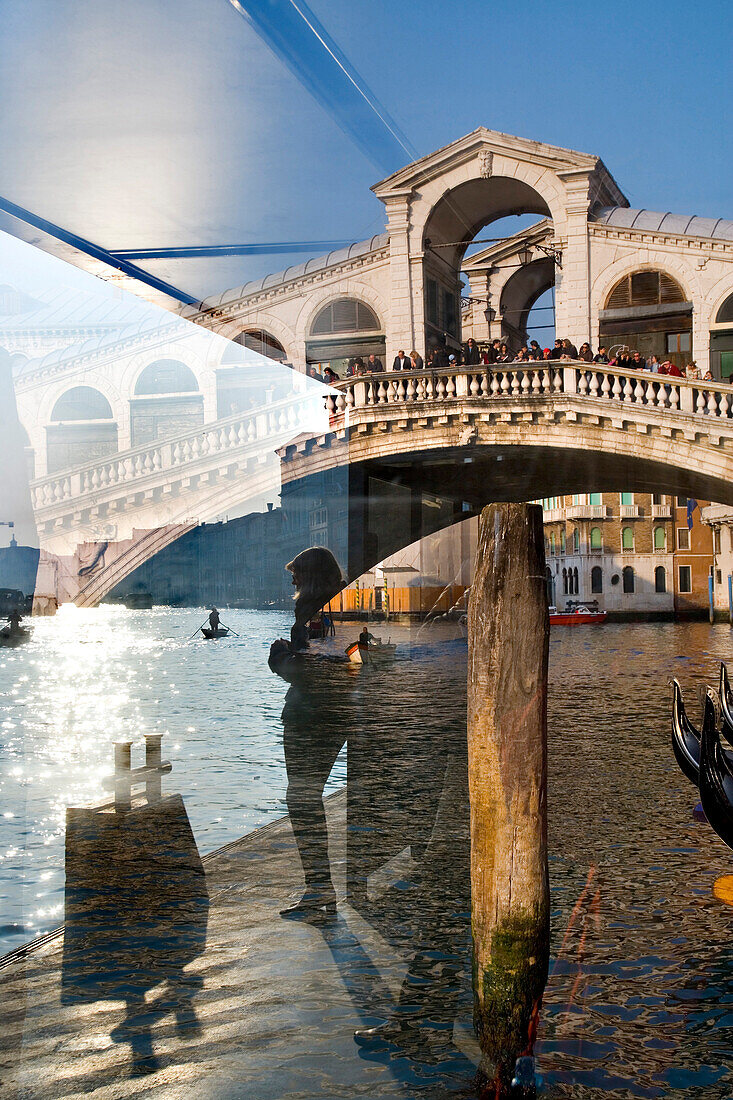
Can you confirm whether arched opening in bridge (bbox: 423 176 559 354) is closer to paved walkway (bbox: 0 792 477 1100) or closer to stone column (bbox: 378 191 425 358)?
stone column (bbox: 378 191 425 358)

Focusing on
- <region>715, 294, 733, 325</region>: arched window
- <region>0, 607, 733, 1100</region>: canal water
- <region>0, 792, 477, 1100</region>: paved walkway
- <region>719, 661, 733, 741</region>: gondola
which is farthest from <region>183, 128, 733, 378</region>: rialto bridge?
<region>0, 792, 477, 1100</region>: paved walkway

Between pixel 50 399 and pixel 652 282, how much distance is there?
6956 millimetres

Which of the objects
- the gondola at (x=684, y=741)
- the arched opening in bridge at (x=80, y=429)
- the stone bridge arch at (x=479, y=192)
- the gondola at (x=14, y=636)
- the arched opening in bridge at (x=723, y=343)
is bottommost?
the gondola at (x=684, y=741)

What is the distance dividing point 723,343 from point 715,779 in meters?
6.07

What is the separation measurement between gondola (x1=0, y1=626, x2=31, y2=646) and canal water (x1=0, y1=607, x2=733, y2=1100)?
76 mm

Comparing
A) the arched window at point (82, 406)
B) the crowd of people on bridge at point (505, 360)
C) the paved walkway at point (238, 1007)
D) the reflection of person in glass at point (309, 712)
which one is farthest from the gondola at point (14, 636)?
the crowd of people on bridge at point (505, 360)

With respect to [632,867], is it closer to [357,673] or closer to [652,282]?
[357,673]

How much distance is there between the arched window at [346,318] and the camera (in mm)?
8508

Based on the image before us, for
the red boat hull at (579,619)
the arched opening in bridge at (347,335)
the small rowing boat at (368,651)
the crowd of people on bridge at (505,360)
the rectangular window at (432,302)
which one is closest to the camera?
the small rowing boat at (368,651)

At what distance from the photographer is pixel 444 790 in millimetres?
5090

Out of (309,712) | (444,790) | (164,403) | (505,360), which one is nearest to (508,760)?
(164,403)

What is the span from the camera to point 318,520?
6.03m

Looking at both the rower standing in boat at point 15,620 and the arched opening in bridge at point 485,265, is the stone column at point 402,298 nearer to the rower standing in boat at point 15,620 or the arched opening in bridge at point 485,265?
the arched opening in bridge at point 485,265

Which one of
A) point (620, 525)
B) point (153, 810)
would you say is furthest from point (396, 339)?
point (620, 525)
